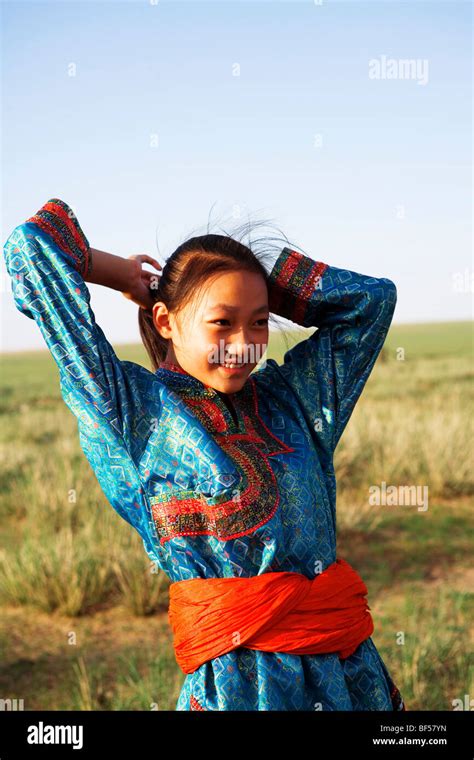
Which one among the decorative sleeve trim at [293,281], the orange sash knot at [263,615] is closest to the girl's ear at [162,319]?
the decorative sleeve trim at [293,281]

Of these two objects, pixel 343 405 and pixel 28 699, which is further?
pixel 28 699

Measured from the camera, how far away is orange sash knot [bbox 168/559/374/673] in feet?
7.79

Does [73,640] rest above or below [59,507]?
below

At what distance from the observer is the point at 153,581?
6.27m

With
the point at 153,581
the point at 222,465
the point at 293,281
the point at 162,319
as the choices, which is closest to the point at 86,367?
the point at 162,319

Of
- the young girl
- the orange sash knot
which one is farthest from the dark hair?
the orange sash knot

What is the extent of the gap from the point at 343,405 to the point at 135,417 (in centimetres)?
67

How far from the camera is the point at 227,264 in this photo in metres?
2.59

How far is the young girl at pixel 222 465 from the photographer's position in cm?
241

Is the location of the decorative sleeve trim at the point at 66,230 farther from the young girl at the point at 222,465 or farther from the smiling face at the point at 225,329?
the smiling face at the point at 225,329

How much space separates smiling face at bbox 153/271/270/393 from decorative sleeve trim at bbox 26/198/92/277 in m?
0.36

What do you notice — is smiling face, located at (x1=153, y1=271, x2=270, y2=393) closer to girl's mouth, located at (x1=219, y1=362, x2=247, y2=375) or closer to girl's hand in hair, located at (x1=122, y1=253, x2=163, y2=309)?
girl's mouth, located at (x1=219, y1=362, x2=247, y2=375)

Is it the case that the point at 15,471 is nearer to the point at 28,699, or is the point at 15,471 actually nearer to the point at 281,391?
the point at 28,699
